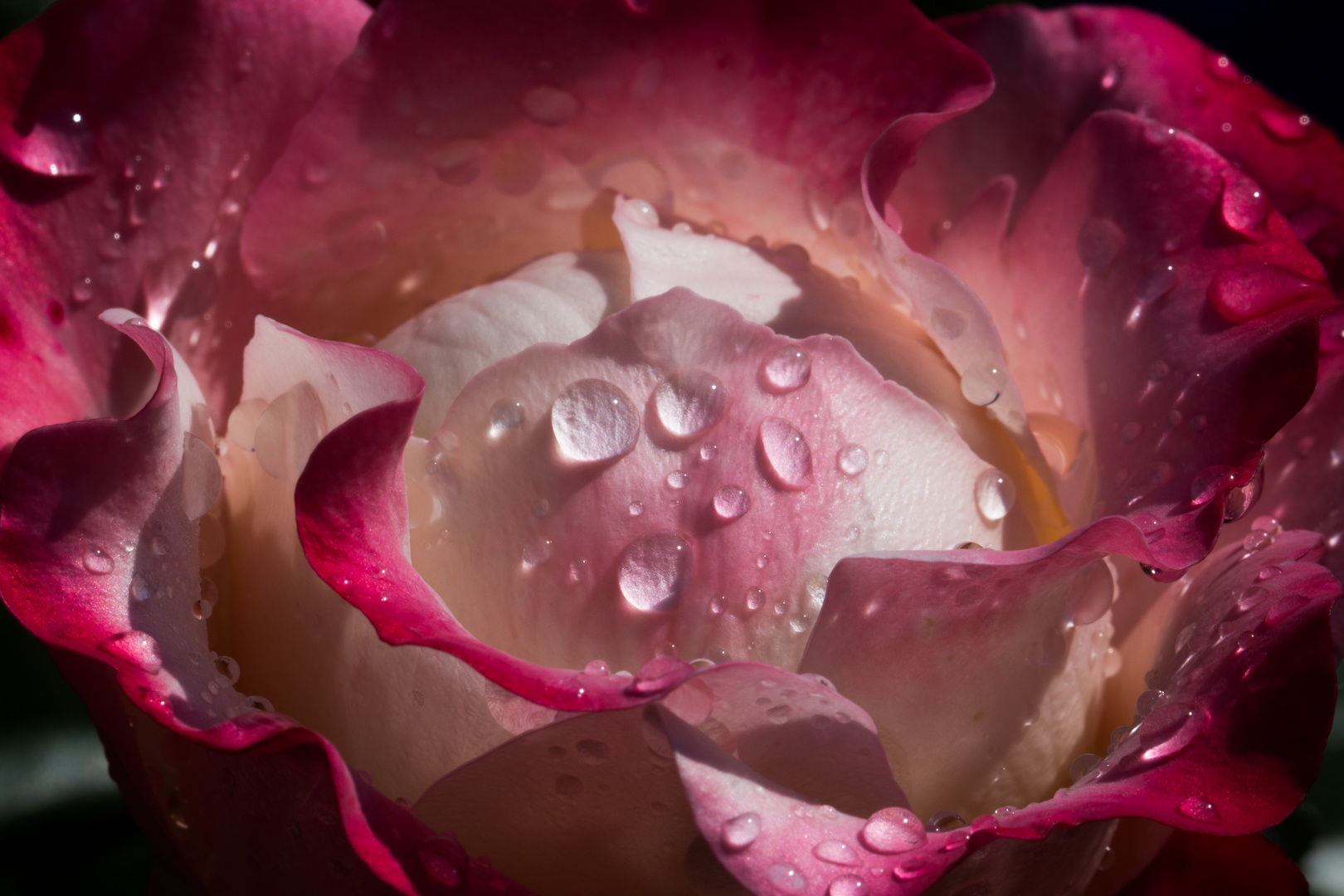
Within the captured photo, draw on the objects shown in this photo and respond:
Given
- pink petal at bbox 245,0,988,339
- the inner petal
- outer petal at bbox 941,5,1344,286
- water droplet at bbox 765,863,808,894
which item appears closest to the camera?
water droplet at bbox 765,863,808,894

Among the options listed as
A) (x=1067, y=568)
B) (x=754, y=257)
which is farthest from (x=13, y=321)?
(x=1067, y=568)

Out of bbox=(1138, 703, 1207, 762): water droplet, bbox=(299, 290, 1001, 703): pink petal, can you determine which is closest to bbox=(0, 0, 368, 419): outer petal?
bbox=(299, 290, 1001, 703): pink petal

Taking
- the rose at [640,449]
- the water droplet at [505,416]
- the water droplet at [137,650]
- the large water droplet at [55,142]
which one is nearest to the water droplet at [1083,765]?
the rose at [640,449]

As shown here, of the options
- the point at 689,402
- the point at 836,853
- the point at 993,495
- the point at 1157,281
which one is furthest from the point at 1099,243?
the point at 836,853

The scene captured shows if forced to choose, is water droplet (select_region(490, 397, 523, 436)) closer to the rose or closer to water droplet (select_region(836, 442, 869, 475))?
the rose

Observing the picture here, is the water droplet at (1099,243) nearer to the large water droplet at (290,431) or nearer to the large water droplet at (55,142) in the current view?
the large water droplet at (290,431)

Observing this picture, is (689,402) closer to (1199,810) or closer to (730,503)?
(730,503)
